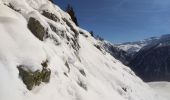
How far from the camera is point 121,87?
40062 mm

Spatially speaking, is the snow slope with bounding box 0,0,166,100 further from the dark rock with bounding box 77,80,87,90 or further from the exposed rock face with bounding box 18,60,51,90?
the exposed rock face with bounding box 18,60,51,90

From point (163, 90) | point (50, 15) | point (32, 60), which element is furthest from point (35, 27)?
point (163, 90)

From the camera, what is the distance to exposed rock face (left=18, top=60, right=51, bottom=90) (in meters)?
18.7

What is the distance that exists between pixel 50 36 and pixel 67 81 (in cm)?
552

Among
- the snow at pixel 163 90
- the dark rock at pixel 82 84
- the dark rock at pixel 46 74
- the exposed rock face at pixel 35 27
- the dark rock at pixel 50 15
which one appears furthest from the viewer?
the snow at pixel 163 90

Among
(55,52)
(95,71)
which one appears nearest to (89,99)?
(55,52)

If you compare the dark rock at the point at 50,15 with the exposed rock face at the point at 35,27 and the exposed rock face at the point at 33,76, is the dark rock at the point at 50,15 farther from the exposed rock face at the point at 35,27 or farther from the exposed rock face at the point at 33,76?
the exposed rock face at the point at 33,76

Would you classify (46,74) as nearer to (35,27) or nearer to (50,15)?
(35,27)

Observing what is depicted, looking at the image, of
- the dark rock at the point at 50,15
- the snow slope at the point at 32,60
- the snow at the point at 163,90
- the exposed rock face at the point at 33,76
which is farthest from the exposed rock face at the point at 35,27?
the snow at the point at 163,90

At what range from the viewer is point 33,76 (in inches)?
768

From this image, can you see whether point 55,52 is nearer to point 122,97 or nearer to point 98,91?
point 98,91

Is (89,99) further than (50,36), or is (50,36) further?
(50,36)

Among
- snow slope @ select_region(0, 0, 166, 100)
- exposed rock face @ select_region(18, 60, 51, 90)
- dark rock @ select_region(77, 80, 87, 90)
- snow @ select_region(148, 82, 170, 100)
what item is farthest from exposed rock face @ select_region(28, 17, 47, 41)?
snow @ select_region(148, 82, 170, 100)

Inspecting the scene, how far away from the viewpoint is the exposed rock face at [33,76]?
18.7 m
